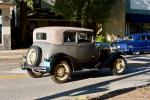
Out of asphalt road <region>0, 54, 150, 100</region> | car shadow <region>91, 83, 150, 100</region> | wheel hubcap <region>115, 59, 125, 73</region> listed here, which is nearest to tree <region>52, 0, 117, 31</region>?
asphalt road <region>0, 54, 150, 100</region>

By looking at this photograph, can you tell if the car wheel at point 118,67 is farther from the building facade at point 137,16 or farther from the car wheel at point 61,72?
the building facade at point 137,16

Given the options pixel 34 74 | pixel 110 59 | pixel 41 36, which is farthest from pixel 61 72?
pixel 110 59

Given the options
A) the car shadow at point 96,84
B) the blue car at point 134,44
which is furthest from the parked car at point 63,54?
the blue car at point 134,44

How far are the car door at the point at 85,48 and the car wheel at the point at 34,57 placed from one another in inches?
58.3

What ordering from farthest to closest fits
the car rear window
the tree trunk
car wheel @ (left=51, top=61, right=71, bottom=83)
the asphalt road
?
1. the tree trunk
2. the car rear window
3. car wheel @ (left=51, top=61, right=71, bottom=83)
4. the asphalt road

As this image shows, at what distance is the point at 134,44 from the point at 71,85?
16365 millimetres

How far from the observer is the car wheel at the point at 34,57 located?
14438 mm

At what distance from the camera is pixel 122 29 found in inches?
1644

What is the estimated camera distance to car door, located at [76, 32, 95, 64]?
50.2 ft

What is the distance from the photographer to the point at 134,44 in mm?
29562

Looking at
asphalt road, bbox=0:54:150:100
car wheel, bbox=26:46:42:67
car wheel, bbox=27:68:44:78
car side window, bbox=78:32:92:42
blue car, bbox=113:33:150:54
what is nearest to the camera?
asphalt road, bbox=0:54:150:100

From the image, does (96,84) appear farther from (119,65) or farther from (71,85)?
(119,65)

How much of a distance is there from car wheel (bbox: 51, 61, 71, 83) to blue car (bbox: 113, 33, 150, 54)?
49.5ft

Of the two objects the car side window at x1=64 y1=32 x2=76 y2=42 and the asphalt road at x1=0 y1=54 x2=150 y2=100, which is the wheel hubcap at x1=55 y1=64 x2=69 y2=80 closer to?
the asphalt road at x1=0 y1=54 x2=150 y2=100
